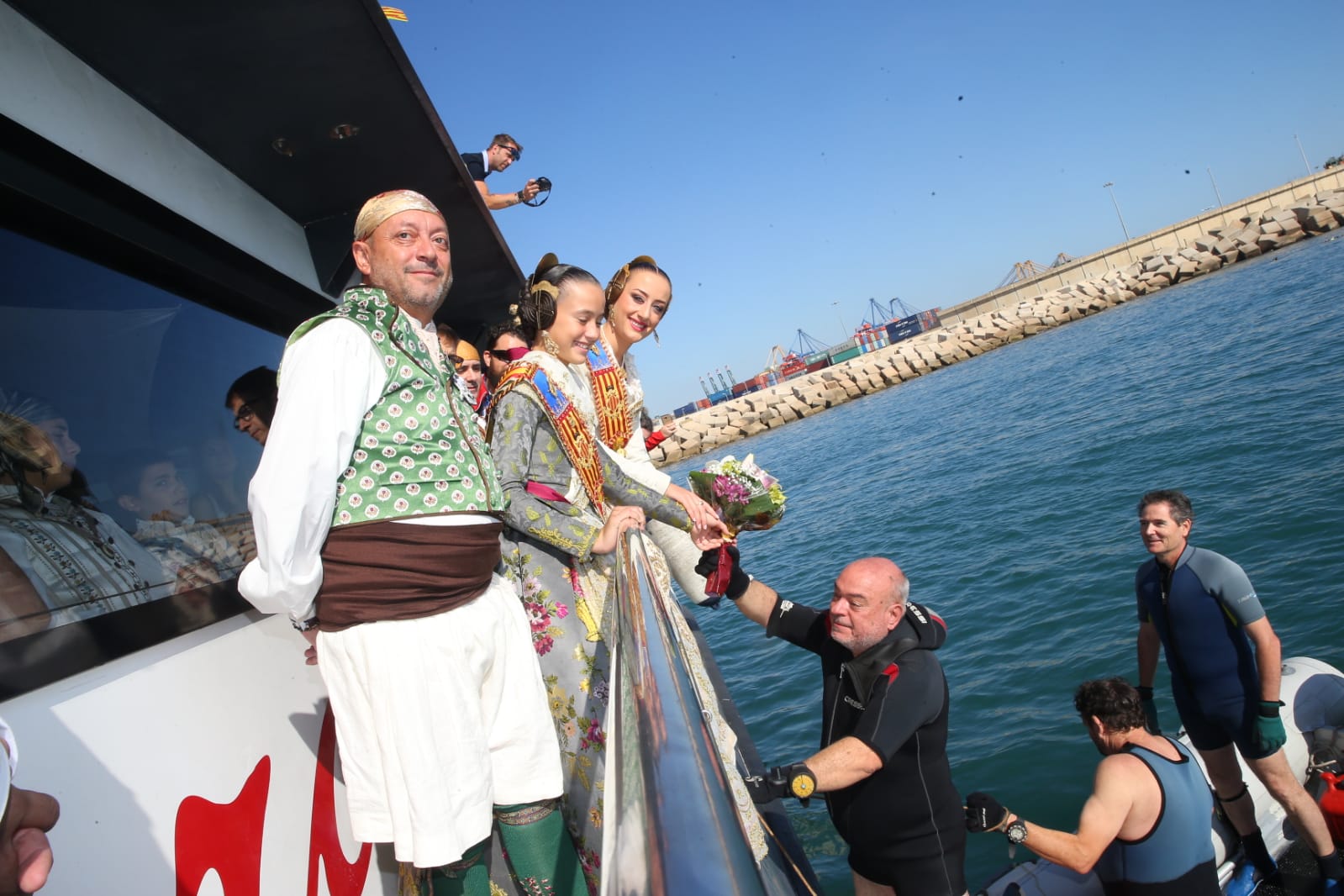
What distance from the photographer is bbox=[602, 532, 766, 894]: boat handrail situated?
2.35ft

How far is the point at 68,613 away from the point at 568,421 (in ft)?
4.21

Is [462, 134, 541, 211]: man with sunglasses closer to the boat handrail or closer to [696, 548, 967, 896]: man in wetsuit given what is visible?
[696, 548, 967, 896]: man in wetsuit

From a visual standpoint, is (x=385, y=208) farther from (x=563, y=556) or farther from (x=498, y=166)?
(x=498, y=166)

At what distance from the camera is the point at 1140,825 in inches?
131

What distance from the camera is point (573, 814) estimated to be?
2.32 metres

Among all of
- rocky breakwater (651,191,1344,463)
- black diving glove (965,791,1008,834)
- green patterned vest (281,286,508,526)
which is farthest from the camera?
rocky breakwater (651,191,1344,463)

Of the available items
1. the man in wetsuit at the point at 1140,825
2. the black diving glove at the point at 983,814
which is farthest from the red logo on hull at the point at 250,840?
the man in wetsuit at the point at 1140,825

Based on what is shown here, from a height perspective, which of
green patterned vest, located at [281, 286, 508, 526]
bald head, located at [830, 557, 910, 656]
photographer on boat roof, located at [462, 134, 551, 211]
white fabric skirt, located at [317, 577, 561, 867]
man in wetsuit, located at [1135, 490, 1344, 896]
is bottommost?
man in wetsuit, located at [1135, 490, 1344, 896]

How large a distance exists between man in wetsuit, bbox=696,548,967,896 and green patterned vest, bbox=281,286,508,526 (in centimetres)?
163

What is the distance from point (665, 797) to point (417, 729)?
96 cm

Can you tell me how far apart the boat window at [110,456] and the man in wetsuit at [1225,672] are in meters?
4.68

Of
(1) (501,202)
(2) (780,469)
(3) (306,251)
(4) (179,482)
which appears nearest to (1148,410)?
(2) (780,469)

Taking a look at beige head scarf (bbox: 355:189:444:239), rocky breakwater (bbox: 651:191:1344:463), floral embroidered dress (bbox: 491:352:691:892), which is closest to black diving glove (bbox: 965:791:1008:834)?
floral embroidered dress (bbox: 491:352:691:892)

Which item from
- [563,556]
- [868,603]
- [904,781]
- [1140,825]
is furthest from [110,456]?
[1140,825]
